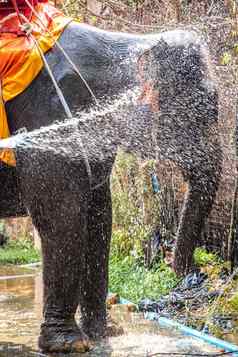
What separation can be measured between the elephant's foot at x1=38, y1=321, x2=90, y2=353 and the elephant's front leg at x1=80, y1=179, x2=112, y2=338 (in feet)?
0.96

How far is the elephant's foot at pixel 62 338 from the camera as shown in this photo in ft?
15.1

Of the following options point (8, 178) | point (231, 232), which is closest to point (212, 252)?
point (231, 232)

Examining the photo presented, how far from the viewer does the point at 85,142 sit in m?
4.43

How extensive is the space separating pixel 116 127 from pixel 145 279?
2847 millimetres

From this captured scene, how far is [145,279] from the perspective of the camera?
7.23 metres

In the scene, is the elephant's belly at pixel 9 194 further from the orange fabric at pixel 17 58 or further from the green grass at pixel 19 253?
the green grass at pixel 19 253

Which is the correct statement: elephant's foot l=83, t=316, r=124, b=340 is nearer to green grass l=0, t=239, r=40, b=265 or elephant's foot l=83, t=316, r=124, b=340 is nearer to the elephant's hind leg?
the elephant's hind leg

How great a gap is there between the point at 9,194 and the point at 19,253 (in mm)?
5927

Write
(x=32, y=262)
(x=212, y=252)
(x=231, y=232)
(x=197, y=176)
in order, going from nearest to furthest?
1. (x=197, y=176)
2. (x=231, y=232)
3. (x=212, y=252)
4. (x=32, y=262)

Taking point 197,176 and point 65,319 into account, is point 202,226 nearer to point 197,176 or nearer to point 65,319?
point 197,176

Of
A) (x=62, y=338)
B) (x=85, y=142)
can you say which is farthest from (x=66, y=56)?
(x=62, y=338)

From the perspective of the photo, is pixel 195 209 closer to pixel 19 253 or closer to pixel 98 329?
pixel 98 329

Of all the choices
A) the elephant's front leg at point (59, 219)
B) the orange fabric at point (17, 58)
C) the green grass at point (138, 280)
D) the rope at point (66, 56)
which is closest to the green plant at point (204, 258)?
the green grass at point (138, 280)

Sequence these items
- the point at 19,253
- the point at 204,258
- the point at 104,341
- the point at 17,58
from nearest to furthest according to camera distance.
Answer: the point at 17,58, the point at 104,341, the point at 204,258, the point at 19,253
